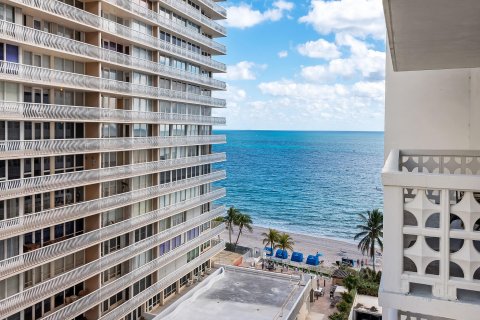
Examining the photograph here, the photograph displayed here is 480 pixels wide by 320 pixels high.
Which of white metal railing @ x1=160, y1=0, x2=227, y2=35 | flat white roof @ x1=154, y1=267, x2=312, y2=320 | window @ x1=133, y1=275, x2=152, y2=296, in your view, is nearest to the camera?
flat white roof @ x1=154, y1=267, x2=312, y2=320

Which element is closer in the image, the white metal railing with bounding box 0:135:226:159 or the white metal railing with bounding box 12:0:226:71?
the white metal railing with bounding box 0:135:226:159

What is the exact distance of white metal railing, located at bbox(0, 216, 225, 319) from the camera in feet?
68.2

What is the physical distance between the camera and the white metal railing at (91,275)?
2080 cm

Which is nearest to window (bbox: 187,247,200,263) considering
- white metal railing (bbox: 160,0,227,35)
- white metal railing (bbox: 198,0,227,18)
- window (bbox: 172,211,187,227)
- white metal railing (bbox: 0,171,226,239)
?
window (bbox: 172,211,187,227)

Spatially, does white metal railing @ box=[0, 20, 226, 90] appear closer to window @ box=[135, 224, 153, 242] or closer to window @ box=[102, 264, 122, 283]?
window @ box=[135, 224, 153, 242]

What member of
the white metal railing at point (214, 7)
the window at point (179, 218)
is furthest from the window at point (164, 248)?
the white metal railing at point (214, 7)

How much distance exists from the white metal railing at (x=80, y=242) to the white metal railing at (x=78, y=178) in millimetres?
3101

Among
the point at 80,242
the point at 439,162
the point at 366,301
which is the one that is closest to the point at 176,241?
the point at 80,242

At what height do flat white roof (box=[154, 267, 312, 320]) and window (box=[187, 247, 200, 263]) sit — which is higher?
window (box=[187, 247, 200, 263])

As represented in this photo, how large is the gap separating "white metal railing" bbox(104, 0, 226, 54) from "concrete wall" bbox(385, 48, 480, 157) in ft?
67.2

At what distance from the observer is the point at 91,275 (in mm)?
25328

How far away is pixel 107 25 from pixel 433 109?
2111 centimetres

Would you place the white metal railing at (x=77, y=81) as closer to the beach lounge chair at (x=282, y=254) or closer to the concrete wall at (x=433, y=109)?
the concrete wall at (x=433, y=109)

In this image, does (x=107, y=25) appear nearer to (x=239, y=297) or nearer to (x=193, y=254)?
(x=239, y=297)
